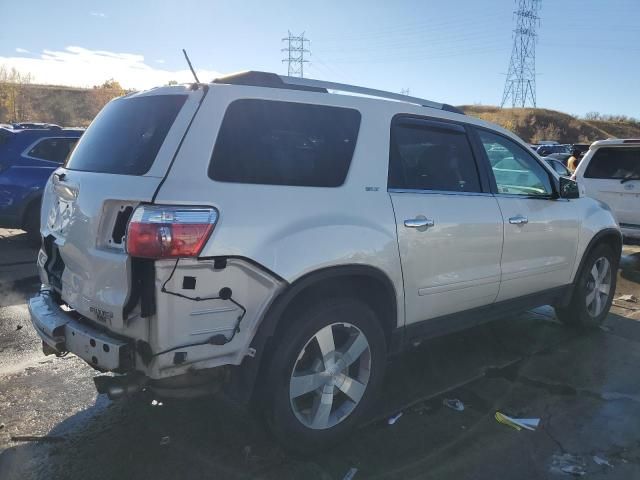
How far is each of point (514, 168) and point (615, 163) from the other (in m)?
4.66

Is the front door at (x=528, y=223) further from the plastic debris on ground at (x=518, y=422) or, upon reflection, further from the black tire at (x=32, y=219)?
the black tire at (x=32, y=219)

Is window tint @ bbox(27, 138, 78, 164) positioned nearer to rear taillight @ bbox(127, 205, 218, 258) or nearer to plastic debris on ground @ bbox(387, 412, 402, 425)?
rear taillight @ bbox(127, 205, 218, 258)

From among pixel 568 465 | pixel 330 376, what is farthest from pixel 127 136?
pixel 568 465

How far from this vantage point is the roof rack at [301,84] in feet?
9.34

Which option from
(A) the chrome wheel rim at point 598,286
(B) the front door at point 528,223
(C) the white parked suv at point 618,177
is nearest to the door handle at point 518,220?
(B) the front door at point 528,223

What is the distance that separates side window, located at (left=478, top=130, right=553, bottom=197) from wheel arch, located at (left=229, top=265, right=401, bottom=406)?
4.78ft

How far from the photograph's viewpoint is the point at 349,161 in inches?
121

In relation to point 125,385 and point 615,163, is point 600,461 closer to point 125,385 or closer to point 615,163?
point 125,385

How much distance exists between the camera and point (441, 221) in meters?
3.42

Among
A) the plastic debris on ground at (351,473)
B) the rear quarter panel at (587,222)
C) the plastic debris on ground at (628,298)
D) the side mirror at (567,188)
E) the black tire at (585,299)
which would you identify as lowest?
the plastic debris on ground at (628,298)

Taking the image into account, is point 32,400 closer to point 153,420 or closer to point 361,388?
point 153,420

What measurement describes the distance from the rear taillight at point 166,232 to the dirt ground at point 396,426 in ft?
4.13

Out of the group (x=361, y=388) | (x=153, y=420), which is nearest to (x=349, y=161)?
(x=361, y=388)

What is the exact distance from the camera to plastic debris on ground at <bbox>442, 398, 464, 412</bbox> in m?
3.63
